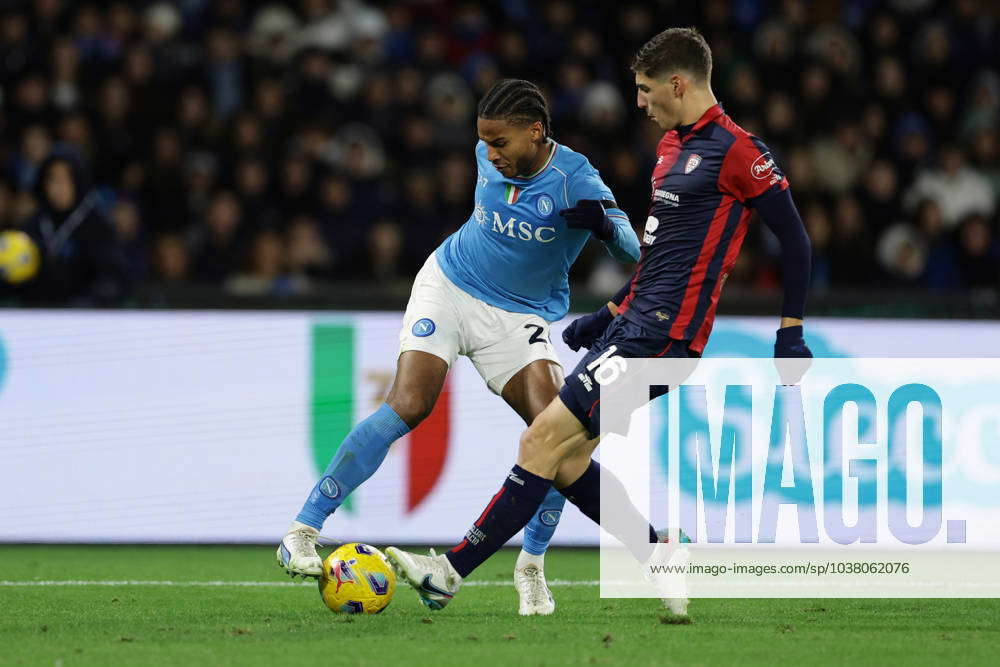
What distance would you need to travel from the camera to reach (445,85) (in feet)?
41.1

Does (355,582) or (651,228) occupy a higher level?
(651,228)

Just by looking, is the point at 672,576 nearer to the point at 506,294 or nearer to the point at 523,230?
the point at 506,294

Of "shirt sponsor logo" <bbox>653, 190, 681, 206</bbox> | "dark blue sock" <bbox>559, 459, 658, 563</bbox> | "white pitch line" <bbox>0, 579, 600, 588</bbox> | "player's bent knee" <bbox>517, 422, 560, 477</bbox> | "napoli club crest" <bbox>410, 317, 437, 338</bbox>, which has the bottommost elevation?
"white pitch line" <bbox>0, 579, 600, 588</bbox>

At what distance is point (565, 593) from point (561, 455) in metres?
1.47

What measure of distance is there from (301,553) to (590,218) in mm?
1769

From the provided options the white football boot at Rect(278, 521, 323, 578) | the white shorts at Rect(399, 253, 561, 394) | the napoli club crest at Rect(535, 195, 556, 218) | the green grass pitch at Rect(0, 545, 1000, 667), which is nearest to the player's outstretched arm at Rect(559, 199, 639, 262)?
the napoli club crest at Rect(535, 195, 556, 218)

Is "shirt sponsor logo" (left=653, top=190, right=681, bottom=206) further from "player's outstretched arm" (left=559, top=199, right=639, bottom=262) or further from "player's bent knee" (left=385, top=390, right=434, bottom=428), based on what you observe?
"player's bent knee" (left=385, top=390, right=434, bottom=428)

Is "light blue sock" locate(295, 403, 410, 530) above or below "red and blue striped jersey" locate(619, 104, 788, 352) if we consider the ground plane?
below

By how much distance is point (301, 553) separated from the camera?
605cm

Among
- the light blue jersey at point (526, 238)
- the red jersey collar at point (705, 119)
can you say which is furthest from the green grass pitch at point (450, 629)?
the red jersey collar at point (705, 119)

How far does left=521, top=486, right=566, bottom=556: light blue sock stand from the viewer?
648 cm

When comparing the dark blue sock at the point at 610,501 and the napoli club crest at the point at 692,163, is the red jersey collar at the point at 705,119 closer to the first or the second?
the napoli club crest at the point at 692,163

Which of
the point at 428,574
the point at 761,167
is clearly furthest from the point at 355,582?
the point at 761,167

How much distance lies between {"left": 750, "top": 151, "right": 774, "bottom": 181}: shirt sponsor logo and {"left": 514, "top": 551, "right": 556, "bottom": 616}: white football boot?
193 cm
